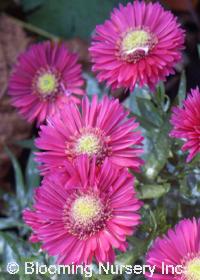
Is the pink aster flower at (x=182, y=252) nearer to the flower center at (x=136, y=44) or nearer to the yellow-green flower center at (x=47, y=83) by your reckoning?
the flower center at (x=136, y=44)

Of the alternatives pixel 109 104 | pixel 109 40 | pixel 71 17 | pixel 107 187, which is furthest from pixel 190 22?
pixel 107 187

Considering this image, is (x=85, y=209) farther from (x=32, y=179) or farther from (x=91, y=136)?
(x=32, y=179)

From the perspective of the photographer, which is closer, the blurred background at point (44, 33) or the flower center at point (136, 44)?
the flower center at point (136, 44)

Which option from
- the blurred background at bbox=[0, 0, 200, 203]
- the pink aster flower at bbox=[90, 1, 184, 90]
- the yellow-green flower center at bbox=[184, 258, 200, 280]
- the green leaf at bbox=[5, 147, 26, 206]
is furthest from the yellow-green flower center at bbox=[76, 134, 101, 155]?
the blurred background at bbox=[0, 0, 200, 203]

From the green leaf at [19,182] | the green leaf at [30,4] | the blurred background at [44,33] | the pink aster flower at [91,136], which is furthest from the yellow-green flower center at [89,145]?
the green leaf at [30,4]

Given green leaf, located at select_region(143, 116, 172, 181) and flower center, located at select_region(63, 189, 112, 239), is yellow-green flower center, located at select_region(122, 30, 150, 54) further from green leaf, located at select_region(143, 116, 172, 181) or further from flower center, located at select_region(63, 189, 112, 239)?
flower center, located at select_region(63, 189, 112, 239)

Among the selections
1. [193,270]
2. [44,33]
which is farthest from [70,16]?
[193,270]

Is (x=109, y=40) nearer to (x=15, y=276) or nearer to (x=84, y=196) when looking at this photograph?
(x=84, y=196)
